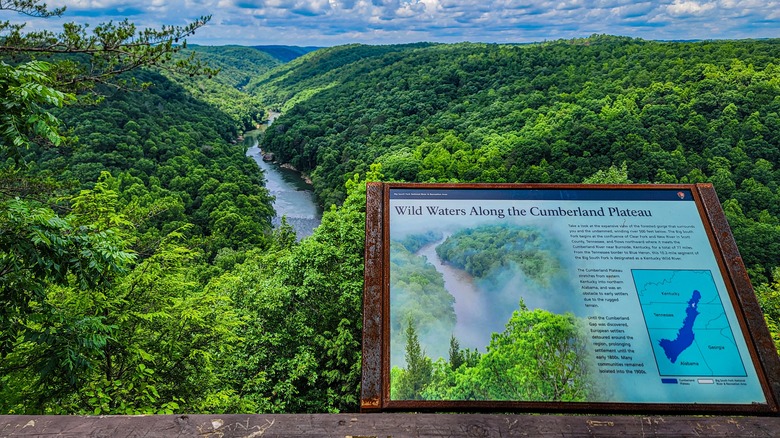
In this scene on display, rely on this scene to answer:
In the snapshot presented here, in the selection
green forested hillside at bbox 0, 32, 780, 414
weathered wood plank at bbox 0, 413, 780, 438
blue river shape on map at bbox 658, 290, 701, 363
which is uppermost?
green forested hillside at bbox 0, 32, 780, 414

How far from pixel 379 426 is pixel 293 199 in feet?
149

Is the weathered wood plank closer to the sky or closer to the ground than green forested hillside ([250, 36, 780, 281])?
closer to the ground

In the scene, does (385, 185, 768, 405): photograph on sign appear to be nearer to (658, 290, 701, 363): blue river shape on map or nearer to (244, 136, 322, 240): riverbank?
(658, 290, 701, 363): blue river shape on map

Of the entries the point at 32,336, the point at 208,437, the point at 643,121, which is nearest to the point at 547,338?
the point at 208,437

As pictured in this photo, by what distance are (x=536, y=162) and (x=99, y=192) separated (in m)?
38.5

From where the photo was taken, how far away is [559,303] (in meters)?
1.97

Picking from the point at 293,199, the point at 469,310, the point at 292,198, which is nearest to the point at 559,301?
the point at 469,310

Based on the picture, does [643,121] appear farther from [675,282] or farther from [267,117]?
[267,117]

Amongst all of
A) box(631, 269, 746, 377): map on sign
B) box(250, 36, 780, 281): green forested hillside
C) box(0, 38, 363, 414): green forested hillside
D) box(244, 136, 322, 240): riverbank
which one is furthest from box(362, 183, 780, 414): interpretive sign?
box(250, 36, 780, 281): green forested hillside

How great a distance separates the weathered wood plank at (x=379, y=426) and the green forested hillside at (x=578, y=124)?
97.5ft

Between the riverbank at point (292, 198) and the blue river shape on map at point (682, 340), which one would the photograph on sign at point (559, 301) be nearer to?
the blue river shape on map at point (682, 340)

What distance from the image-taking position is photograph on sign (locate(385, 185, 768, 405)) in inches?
70.9

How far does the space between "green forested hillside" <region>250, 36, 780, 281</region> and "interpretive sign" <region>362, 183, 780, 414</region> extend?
95.7ft

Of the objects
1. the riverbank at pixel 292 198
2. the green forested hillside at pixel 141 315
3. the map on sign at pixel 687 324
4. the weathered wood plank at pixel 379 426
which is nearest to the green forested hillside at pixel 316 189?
the green forested hillside at pixel 141 315
